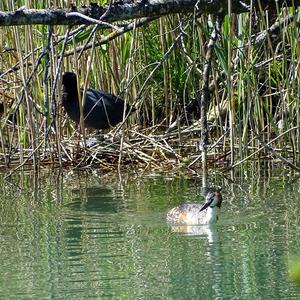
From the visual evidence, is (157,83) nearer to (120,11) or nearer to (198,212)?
(198,212)

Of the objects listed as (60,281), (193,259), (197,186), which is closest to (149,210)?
(197,186)

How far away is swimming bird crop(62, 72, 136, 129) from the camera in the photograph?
29.0 ft

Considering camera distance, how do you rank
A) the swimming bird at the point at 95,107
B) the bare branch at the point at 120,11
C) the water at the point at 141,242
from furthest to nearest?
the swimming bird at the point at 95,107 → the bare branch at the point at 120,11 → the water at the point at 141,242

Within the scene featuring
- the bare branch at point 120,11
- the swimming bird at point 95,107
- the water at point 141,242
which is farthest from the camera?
the swimming bird at point 95,107

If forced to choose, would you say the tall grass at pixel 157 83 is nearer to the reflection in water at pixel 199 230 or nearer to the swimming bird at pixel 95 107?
the swimming bird at pixel 95 107

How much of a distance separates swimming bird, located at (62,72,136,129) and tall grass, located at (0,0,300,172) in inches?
5.7

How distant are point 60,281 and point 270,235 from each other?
4.68ft

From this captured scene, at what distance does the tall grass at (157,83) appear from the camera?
748 centimetres

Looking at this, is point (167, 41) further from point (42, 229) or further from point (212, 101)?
point (42, 229)

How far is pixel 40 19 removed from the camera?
5379 millimetres

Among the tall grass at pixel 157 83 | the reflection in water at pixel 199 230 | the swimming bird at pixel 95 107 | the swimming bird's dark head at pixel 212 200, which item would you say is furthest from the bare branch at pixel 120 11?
the swimming bird at pixel 95 107

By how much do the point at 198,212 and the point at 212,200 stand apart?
0.43 feet

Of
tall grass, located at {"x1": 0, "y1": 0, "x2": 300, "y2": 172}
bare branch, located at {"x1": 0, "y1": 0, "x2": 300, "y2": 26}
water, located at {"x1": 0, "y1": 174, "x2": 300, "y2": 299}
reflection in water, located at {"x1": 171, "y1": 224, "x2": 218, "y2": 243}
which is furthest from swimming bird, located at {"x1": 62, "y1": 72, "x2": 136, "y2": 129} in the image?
reflection in water, located at {"x1": 171, "y1": 224, "x2": 218, "y2": 243}

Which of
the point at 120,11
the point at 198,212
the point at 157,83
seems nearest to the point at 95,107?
the point at 157,83
